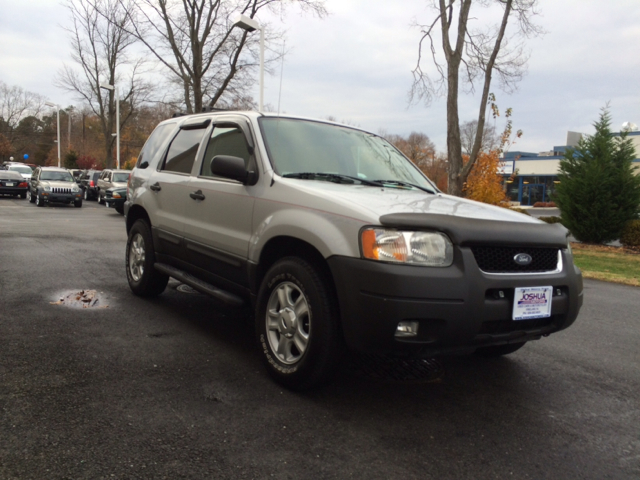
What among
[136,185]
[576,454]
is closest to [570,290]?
[576,454]

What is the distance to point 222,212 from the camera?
4.50 metres

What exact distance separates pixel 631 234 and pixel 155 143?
1470 cm

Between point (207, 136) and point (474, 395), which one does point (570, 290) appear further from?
point (207, 136)

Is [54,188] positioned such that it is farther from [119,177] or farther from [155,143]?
[155,143]

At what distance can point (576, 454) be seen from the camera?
9.59 ft

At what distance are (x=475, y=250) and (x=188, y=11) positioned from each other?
77.1 ft

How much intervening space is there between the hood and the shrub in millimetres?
14189

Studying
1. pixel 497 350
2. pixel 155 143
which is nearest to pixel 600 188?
pixel 497 350

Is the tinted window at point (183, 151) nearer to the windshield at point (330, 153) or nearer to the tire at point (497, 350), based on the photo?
the windshield at point (330, 153)

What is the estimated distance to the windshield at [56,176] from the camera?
83.4 feet

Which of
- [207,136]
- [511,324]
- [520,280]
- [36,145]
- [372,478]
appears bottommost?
[372,478]

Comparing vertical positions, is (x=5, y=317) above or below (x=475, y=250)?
below

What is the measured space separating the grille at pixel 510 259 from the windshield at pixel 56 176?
25.9m

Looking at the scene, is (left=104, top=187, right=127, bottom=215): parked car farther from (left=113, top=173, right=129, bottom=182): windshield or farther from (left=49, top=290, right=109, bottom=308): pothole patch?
(left=49, top=290, right=109, bottom=308): pothole patch
